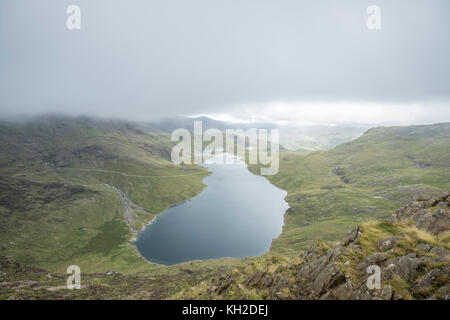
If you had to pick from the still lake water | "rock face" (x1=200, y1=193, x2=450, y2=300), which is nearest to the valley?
the still lake water

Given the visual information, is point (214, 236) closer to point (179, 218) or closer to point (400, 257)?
point (179, 218)

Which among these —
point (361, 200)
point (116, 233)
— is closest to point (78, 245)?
point (116, 233)

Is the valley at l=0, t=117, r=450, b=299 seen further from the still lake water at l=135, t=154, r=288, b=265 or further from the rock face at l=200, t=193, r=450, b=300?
the rock face at l=200, t=193, r=450, b=300

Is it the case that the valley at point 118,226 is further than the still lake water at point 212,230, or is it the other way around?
the still lake water at point 212,230

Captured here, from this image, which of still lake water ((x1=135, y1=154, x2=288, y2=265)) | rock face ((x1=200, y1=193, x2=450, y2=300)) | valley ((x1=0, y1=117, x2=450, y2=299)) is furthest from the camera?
still lake water ((x1=135, y1=154, x2=288, y2=265))

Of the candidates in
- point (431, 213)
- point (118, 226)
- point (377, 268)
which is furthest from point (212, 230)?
point (377, 268)

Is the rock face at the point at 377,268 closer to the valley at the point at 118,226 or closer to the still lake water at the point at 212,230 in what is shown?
the valley at the point at 118,226

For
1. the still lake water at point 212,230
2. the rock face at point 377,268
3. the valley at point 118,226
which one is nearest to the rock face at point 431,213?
the rock face at point 377,268

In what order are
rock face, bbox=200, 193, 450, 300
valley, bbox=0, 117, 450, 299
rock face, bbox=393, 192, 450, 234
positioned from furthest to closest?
valley, bbox=0, 117, 450, 299 < rock face, bbox=393, 192, 450, 234 < rock face, bbox=200, 193, 450, 300

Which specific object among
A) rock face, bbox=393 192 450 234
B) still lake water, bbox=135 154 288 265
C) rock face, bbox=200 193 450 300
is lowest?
still lake water, bbox=135 154 288 265

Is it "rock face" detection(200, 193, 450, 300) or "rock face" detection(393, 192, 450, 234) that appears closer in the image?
"rock face" detection(200, 193, 450, 300)
